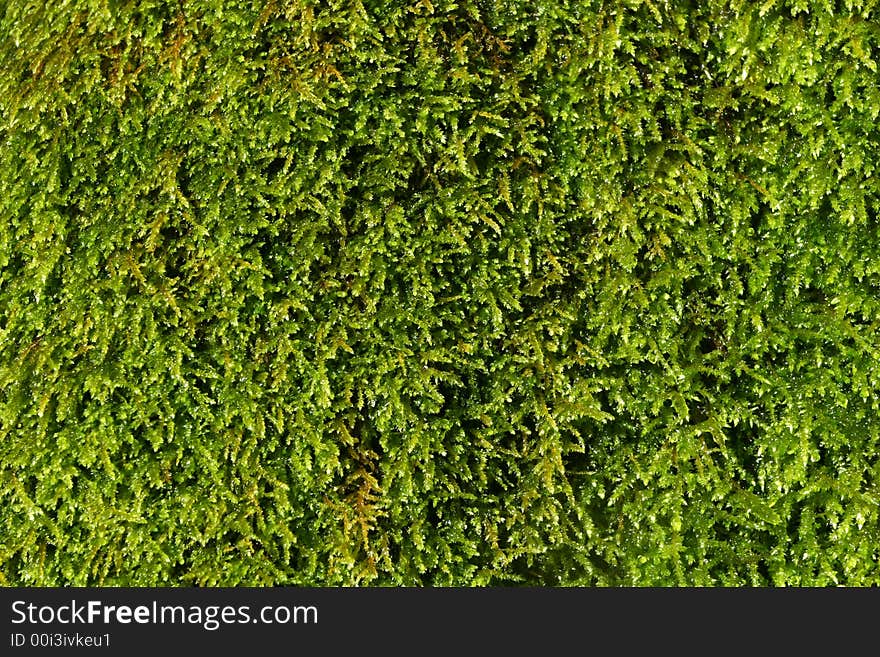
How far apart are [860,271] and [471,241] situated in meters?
0.74

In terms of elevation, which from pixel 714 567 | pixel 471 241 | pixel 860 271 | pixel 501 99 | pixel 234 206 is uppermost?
pixel 501 99

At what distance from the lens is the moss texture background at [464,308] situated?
1436mm

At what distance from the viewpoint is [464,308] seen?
148 cm

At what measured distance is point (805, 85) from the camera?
1.44 meters

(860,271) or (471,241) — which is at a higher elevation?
(471,241)

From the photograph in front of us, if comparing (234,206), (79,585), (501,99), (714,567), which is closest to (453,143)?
(501,99)

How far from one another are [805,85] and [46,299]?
1537mm

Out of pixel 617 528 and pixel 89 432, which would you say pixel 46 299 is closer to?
pixel 89 432

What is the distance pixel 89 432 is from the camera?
1.45 metres

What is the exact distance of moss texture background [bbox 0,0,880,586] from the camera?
1.44m

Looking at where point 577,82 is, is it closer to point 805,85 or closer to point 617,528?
point 805,85

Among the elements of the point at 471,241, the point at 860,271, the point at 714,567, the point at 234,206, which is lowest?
the point at 714,567

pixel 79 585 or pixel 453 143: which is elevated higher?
pixel 453 143

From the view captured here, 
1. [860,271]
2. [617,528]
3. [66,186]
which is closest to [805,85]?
[860,271]
